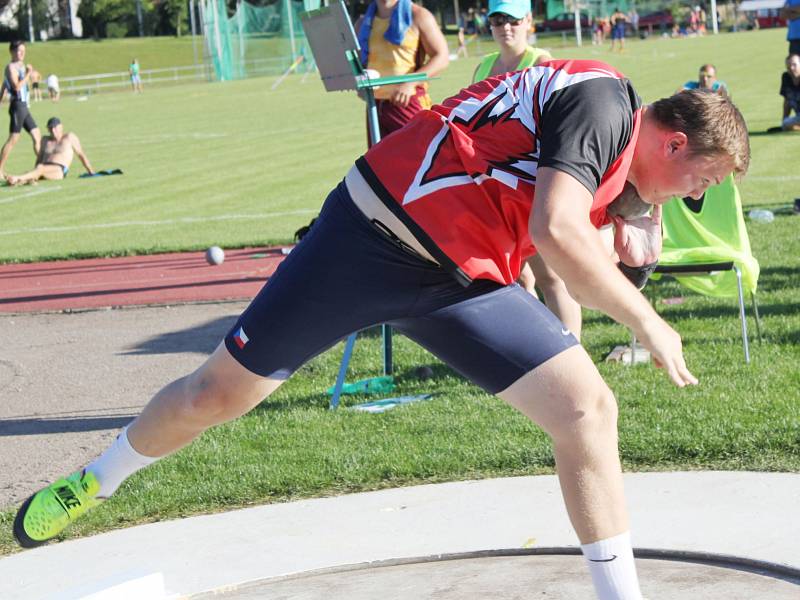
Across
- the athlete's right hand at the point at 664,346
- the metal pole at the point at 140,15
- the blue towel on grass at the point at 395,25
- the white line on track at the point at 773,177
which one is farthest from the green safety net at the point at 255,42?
the athlete's right hand at the point at 664,346

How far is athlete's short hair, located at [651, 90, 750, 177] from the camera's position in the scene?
3.23 meters

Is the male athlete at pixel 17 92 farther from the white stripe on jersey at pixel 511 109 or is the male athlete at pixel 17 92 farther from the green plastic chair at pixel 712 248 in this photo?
the white stripe on jersey at pixel 511 109

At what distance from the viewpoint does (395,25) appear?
858 centimetres

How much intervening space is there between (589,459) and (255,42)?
53251 mm

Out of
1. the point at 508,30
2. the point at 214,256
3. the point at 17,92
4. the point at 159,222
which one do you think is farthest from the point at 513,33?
the point at 17,92

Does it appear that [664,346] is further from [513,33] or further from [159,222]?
[159,222]

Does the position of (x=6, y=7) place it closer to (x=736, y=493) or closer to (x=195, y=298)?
(x=195, y=298)

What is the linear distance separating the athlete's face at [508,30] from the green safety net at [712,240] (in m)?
1.53

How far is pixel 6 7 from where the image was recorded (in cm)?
9125

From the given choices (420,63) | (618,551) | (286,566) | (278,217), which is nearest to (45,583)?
(286,566)

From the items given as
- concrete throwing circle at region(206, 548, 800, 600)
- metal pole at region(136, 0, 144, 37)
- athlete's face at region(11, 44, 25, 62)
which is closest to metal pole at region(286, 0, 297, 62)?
athlete's face at region(11, 44, 25, 62)

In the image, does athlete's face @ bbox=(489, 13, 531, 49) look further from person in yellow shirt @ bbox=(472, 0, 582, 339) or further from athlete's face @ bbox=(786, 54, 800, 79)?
athlete's face @ bbox=(786, 54, 800, 79)

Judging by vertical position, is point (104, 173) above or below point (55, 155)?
below

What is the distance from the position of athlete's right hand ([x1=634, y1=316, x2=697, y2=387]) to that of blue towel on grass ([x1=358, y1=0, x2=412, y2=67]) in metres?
5.68
